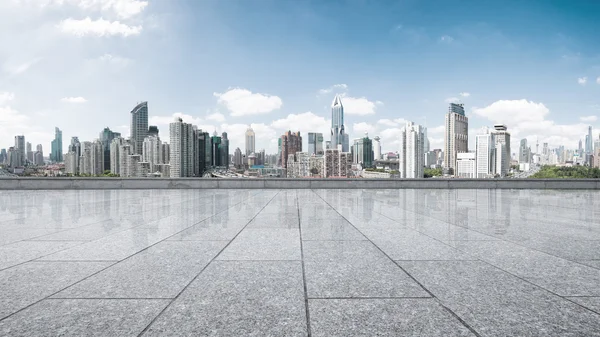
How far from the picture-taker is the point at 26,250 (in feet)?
19.4

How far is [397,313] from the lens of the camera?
329cm

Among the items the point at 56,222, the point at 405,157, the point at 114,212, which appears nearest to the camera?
the point at 56,222

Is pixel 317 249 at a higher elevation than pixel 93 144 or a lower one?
lower

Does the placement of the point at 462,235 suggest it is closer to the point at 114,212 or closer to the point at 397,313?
the point at 397,313

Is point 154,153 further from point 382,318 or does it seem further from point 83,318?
point 382,318

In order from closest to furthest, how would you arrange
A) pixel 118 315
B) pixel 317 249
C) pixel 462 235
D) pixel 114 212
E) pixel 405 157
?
pixel 118 315, pixel 317 249, pixel 462 235, pixel 114 212, pixel 405 157

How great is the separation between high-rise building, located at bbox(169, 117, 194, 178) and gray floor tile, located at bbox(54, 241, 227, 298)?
124m

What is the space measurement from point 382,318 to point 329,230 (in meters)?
4.49

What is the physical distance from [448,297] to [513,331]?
2.55 feet

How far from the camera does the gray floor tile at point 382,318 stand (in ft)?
9.61

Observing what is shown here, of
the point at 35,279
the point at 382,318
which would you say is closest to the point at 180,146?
the point at 35,279

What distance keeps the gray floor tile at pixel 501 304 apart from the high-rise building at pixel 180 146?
12712cm

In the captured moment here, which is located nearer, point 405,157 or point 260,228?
point 260,228

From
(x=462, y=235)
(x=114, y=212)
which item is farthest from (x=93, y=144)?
(x=462, y=235)
